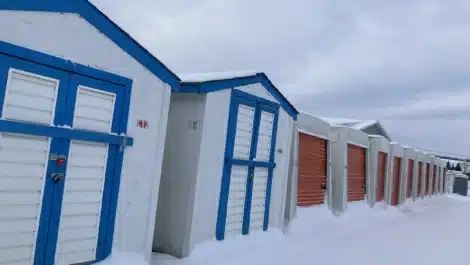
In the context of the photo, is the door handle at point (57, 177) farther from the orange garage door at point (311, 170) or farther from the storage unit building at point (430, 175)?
the storage unit building at point (430, 175)

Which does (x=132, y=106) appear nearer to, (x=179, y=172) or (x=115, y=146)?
(x=115, y=146)

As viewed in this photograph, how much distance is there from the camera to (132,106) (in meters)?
5.21

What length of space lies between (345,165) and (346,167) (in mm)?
115

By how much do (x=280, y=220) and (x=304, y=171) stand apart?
213 cm

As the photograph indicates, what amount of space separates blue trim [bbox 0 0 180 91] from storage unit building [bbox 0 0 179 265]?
1cm

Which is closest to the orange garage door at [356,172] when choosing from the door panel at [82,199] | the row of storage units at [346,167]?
the row of storage units at [346,167]

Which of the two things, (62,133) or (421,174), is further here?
(421,174)

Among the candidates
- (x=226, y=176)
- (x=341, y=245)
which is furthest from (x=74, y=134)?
(x=341, y=245)

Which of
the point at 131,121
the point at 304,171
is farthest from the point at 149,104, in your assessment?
the point at 304,171

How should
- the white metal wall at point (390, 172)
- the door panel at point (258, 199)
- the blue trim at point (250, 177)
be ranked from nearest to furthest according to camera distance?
1. the blue trim at point (250, 177)
2. the door panel at point (258, 199)
3. the white metal wall at point (390, 172)

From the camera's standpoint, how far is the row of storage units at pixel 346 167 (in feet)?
34.2

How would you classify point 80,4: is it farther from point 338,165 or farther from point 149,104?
point 338,165

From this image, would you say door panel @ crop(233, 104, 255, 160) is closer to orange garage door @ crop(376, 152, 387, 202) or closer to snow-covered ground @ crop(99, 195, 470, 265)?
snow-covered ground @ crop(99, 195, 470, 265)

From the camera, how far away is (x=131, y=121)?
5.21 meters
